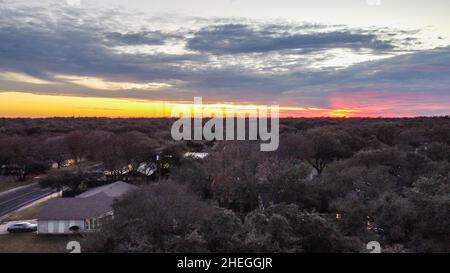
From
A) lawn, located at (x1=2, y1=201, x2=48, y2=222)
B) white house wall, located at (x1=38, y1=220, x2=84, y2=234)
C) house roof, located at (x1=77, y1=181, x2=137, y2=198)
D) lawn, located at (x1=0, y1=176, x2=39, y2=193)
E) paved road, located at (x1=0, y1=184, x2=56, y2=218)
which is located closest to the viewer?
white house wall, located at (x1=38, y1=220, x2=84, y2=234)

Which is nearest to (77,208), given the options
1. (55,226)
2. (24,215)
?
(55,226)

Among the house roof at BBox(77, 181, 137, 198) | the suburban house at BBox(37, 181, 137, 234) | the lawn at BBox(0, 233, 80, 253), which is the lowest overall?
the lawn at BBox(0, 233, 80, 253)

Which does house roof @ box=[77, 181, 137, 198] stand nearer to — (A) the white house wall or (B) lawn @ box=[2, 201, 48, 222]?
(B) lawn @ box=[2, 201, 48, 222]

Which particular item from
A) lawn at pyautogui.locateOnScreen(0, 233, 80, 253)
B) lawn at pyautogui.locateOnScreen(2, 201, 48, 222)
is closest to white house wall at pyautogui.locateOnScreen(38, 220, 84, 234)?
lawn at pyautogui.locateOnScreen(0, 233, 80, 253)

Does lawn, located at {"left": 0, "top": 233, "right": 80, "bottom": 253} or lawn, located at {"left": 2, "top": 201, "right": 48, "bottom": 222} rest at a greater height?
lawn, located at {"left": 2, "top": 201, "right": 48, "bottom": 222}

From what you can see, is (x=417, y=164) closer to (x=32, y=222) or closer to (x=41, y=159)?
(x=32, y=222)

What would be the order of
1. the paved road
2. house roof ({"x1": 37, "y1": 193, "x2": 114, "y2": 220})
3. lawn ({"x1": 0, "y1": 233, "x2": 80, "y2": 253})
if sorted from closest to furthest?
lawn ({"x1": 0, "y1": 233, "x2": 80, "y2": 253}) → house roof ({"x1": 37, "y1": 193, "x2": 114, "y2": 220}) → the paved road

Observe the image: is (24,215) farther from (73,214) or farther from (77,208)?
(73,214)
